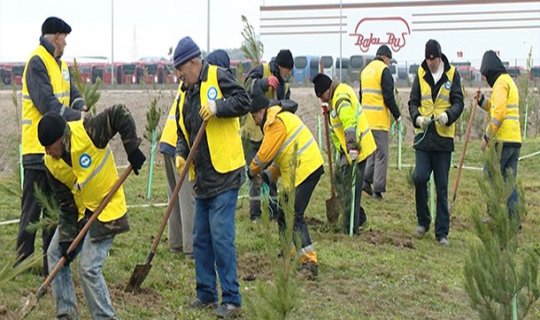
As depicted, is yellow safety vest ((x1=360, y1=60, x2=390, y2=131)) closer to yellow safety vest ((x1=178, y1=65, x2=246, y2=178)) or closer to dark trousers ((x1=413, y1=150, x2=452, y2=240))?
dark trousers ((x1=413, y1=150, x2=452, y2=240))

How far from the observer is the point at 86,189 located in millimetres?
6242

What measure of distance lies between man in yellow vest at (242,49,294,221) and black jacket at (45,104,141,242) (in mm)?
2793

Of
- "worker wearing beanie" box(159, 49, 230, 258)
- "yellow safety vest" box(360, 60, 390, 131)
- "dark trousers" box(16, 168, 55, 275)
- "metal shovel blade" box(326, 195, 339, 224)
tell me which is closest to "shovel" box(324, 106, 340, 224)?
"metal shovel blade" box(326, 195, 339, 224)

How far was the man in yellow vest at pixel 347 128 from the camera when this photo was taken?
31.5 feet

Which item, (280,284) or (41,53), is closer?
(280,284)

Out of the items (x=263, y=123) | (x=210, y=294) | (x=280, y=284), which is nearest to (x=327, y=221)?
(x=263, y=123)

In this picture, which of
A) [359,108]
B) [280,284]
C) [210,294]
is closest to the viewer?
[280,284]

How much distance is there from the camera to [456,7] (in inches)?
1767

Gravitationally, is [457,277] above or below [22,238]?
below

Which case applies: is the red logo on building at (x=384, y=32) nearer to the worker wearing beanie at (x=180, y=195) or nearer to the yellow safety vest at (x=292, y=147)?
the worker wearing beanie at (x=180, y=195)

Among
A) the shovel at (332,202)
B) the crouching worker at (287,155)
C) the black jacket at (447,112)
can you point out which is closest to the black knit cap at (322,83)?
the shovel at (332,202)

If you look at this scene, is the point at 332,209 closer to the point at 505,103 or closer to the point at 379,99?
the point at 505,103

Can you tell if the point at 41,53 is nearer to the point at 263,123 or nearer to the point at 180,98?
the point at 180,98

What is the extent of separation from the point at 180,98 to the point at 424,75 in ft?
11.5
